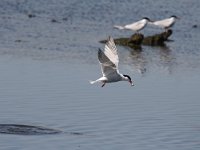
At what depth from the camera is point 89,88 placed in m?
16.8

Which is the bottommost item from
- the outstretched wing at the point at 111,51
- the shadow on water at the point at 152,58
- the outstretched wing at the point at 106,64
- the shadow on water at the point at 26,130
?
the shadow on water at the point at 26,130

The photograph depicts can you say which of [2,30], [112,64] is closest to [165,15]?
[2,30]

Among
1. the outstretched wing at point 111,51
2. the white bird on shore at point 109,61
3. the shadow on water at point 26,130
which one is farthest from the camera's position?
the outstretched wing at point 111,51

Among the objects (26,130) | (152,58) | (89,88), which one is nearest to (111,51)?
(26,130)

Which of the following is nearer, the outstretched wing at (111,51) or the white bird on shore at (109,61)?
the white bird on shore at (109,61)

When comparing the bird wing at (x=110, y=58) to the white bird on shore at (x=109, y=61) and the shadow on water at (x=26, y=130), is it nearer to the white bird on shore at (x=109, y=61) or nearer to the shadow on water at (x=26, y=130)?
the white bird on shore at (x=109, y=61)

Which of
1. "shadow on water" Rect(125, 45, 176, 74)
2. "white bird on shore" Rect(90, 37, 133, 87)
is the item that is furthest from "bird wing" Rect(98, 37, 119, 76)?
"shadow on water" Rect(125, 45, 176, 74)

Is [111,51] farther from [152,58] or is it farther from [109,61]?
[152,58]

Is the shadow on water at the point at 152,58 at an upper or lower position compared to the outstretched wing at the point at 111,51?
upper

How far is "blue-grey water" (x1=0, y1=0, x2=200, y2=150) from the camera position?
43.5 ft

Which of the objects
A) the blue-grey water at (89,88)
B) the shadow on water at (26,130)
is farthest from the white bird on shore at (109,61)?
the shadow on water at (26,130)

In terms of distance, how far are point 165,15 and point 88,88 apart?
14.3m

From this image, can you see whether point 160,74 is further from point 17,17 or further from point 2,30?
point 17,17

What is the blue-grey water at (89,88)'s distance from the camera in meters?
13.3
